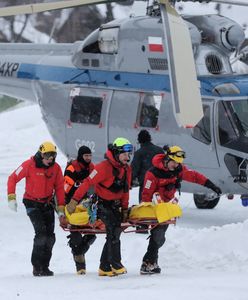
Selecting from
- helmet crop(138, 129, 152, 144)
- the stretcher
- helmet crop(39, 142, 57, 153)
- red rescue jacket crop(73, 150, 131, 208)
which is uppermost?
helmet crop(138, 129, 152, 144)

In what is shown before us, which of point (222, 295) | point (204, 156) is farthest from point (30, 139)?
point (222, 295)

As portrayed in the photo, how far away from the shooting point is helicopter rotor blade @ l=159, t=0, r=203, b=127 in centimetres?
764

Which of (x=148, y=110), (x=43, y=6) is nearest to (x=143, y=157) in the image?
(x=148, y=110)

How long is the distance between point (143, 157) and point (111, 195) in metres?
3.36

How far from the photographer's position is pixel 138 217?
8.27 m

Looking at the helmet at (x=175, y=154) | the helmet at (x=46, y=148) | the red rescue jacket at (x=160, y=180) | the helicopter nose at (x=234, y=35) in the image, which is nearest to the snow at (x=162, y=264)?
the red rescue jacket at (x=160, y=180)

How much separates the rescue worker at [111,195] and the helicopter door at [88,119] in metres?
4.82

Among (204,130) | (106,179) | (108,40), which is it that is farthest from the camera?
(108,40)

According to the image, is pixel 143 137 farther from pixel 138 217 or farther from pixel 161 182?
pixel 138 217

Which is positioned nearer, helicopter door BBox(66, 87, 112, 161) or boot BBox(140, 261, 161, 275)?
boot BBox(140, 261, 161, 275)

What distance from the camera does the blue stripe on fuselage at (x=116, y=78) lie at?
38.8ft

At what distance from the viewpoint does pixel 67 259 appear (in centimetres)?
1002

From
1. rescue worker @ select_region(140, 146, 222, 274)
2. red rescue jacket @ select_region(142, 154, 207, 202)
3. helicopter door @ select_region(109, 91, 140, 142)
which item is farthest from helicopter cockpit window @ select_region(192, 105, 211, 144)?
red rescue jacket @ select_region(142, 154, 207, 202)

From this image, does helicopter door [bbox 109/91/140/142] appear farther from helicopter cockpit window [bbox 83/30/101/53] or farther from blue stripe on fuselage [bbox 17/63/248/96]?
helicopter cockpit window [bbox 83/30/101/53]
